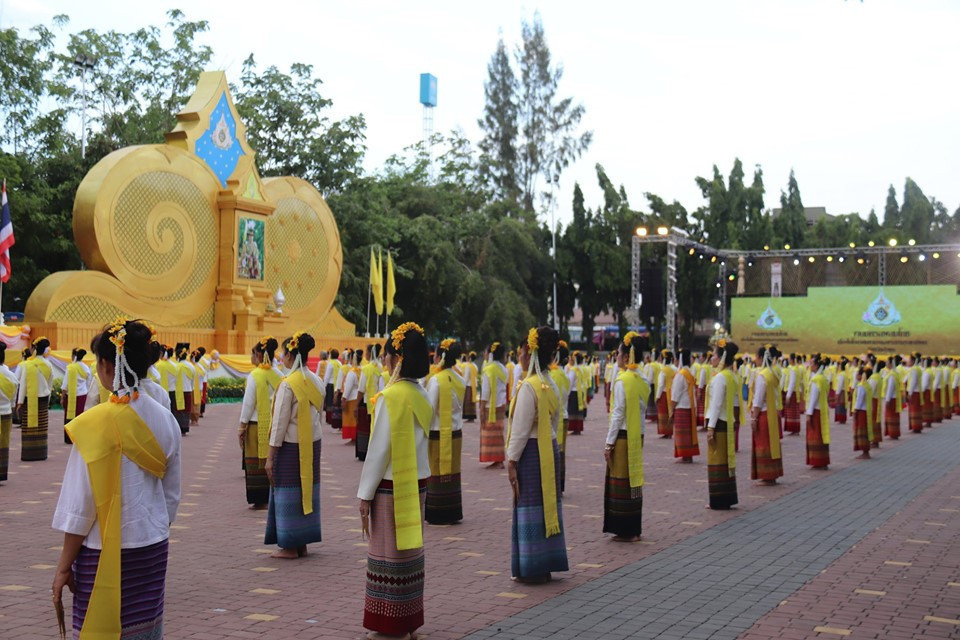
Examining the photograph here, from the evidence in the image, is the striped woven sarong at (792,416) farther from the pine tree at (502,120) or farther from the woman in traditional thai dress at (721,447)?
the pine tree at (502,120)

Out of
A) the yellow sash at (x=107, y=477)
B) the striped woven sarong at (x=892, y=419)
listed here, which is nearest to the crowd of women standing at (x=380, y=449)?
the yellow sash at (x=107, y=477)

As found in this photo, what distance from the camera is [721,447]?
9875 mm

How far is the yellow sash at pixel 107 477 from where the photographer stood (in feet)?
12.5

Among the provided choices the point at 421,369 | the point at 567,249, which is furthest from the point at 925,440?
the point at 567,249

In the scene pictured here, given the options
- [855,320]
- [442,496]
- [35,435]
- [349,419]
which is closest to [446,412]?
[442,496]

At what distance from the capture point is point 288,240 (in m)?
32.2

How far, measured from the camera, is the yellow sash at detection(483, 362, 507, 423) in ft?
45.8

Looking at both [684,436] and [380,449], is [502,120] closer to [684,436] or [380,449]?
[684,436]

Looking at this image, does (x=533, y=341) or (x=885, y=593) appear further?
(x=533, y=341)

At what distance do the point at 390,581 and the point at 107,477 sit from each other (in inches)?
72.1

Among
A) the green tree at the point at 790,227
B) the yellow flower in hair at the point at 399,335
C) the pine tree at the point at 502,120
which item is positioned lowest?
the yellow flower in hair at the point at 399,335

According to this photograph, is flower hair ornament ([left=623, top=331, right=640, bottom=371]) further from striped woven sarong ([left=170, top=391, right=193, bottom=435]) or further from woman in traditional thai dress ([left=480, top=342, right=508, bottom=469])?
striped woven sarong ([left=170, top=391, right=193, bottom=435])

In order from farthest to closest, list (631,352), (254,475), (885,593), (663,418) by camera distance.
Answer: (663,418) < (254,475) < (631,352) < (885,593)

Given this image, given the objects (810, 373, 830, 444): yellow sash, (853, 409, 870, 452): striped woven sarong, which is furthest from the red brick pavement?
(853, 409, 870, 452): striped woven sarong
